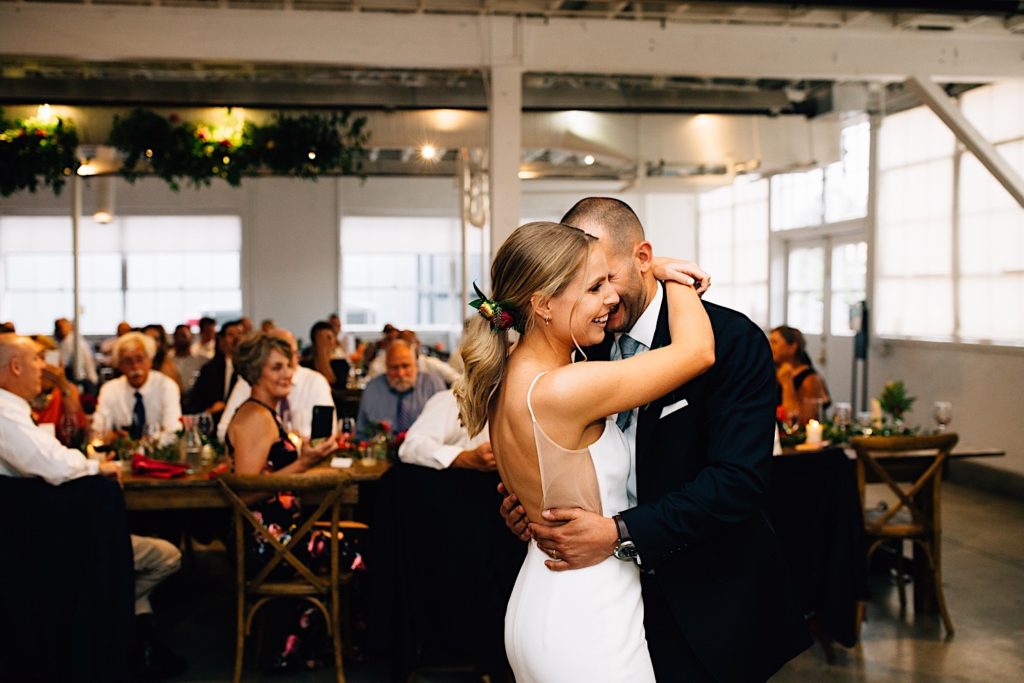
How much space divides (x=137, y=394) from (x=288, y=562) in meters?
2.67

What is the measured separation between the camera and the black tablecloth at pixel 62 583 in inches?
153

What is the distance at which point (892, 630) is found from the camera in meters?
5.12

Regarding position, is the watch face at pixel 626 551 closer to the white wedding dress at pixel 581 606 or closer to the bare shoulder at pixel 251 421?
the white wedding dress at pixel 581 606

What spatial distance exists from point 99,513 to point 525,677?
2446 millimetres

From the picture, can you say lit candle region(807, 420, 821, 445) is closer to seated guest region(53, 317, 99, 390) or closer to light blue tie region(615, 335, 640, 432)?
light blue tie region(615, 335, 640, 432)

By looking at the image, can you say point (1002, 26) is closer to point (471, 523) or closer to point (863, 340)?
point (863, 340)

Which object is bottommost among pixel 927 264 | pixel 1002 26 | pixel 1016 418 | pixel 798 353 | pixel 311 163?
pixel 1016 418

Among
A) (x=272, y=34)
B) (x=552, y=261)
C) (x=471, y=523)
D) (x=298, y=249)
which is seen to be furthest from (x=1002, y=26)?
(x=298, y=249)

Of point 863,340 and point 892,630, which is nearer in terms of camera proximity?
point 892,630

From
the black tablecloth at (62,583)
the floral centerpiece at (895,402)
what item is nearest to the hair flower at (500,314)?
the black tablecloth at (62,583)

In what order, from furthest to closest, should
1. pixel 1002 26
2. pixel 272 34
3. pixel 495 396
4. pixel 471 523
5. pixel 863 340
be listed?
1. pixel 863 340
2. pixel 1002 26
3. pixel 272 34
4. pixel 471 523
5. pixel 495 396

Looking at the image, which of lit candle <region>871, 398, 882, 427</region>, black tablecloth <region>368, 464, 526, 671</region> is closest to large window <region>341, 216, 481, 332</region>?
lit candle <region>871, 398, 882, 427</region>

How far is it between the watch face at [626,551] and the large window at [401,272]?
53.1 feet

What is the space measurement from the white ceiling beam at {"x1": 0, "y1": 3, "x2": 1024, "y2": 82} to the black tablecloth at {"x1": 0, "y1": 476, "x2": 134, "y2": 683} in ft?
10.8
